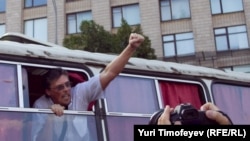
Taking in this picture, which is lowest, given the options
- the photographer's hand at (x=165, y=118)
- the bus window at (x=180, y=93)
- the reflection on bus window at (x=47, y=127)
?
the reflection on bus window at (x=47, y=127)

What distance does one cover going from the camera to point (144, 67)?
433cm

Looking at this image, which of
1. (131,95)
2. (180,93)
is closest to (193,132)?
(131,95)

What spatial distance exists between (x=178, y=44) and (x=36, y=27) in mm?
9154

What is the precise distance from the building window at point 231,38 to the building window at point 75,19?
25.6ft

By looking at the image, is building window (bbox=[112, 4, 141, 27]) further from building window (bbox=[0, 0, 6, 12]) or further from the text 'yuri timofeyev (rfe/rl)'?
the text 'yuri timofeyev (rfe/rl)'

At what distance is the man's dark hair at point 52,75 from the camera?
350 centimetres

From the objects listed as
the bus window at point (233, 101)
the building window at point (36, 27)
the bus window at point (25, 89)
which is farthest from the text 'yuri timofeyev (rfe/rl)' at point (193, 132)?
the building window at point (36, 27)

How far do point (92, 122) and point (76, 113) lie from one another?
0.19 m

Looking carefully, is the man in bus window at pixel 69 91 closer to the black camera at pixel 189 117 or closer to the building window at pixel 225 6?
the black camera at pixel 189 117

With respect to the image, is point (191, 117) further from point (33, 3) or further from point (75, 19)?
point (33, 3)

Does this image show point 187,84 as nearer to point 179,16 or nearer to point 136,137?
point 136,137

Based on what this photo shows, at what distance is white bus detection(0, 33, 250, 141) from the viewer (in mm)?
3297

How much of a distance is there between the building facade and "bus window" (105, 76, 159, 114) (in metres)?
16.9

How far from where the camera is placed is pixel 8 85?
10.9 feet
